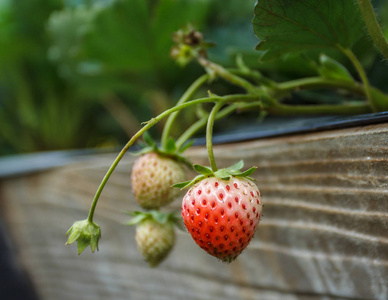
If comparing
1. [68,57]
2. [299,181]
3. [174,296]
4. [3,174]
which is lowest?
[174,296]

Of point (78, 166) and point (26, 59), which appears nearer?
point (78, 166)

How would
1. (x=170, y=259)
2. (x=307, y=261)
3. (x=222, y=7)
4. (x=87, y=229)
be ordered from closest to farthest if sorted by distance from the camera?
(x=87, y=229), (x=307, y=261), (x=170, y=259), (x=222, y=7)

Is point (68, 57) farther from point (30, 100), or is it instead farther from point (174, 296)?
point (174, 296)

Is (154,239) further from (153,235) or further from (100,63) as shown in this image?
(100,63)

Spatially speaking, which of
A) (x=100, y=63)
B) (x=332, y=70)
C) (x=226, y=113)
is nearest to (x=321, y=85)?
(x=332, y=70)

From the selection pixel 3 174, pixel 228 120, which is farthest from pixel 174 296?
pixel 3 174

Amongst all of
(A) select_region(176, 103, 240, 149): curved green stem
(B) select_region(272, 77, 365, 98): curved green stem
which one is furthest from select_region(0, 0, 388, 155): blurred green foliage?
(A) select_region(176, 103, 240, 149): curved green stem

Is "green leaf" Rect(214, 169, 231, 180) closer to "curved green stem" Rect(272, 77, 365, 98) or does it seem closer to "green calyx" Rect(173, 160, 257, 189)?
"green calyx" Rect(173, 160, 257, 189)
